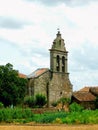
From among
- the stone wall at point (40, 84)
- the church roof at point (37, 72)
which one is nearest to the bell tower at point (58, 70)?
the stone wall at point (40, 84)

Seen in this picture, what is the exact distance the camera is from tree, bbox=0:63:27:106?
228 feet

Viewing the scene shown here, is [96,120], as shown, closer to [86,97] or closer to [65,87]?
[86,97]

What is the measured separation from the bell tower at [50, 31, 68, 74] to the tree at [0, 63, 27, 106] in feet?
35.8

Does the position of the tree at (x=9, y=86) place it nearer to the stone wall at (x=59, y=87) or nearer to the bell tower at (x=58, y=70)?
the bell tower at (x=58, y=70)

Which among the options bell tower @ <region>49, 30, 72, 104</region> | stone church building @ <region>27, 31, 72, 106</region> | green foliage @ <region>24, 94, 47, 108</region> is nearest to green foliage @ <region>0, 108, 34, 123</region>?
green foliage @ <region>24, 94, 47, 108</region>

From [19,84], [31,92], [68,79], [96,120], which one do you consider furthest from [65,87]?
[96,120]

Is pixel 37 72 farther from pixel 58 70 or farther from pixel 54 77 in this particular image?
pixel 58 70

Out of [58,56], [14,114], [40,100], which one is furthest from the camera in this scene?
[58,56]

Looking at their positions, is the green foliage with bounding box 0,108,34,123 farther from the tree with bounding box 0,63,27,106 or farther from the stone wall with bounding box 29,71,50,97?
the stone wall with bounding box 29,71,50,97

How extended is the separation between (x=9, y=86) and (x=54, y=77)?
1351 cm

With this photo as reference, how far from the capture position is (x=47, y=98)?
80.9 meters

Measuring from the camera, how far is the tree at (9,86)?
2736 inches

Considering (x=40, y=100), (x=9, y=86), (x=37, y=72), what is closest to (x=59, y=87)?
(x=37, y=72)

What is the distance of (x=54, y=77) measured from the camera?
81.5 meters
